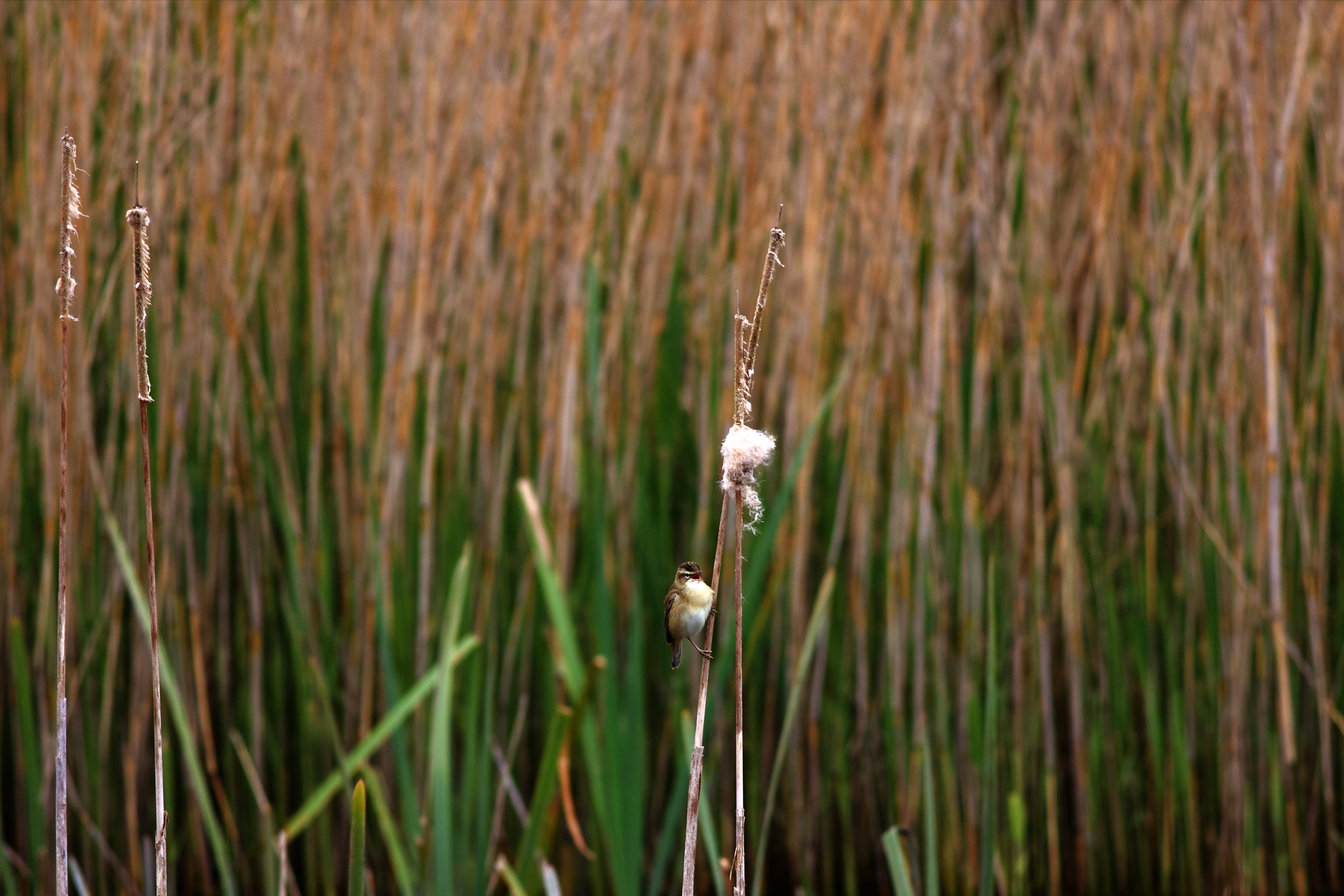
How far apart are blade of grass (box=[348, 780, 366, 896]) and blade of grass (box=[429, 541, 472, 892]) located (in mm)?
593

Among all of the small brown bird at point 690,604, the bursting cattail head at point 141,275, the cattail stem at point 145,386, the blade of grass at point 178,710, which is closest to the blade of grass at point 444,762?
the blade of grass at point 178,710

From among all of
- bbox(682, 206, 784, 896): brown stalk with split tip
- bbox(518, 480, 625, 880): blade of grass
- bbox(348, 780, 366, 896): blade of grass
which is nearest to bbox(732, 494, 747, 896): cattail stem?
bbox(682, 206, 784, 896): brown stalk with split tip

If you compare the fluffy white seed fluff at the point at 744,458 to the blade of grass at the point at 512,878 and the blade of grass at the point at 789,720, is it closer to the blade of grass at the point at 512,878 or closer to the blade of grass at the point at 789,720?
the blade of grass at the point at 789,720

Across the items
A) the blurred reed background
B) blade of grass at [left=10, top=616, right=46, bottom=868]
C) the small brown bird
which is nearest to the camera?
the small brown bird

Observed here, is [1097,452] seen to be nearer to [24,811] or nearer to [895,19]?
[895,19]

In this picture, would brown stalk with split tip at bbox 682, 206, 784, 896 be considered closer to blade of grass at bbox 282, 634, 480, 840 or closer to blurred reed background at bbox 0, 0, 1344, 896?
blade of grass at bbox 282, 634, 480, 840

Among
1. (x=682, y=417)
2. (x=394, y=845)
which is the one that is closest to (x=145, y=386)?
(x=394, y=845)

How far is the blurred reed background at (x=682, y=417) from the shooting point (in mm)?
1840

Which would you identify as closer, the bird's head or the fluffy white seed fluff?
the fluffy white seed fluff

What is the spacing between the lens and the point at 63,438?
70 cm

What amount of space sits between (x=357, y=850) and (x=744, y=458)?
0.39 meters

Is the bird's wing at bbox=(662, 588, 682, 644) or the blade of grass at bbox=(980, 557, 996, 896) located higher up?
the bird's wing at bbox=(662, 588, 682, 644)

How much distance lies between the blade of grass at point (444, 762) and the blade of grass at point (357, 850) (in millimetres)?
593

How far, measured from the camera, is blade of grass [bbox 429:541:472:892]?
1.44m
